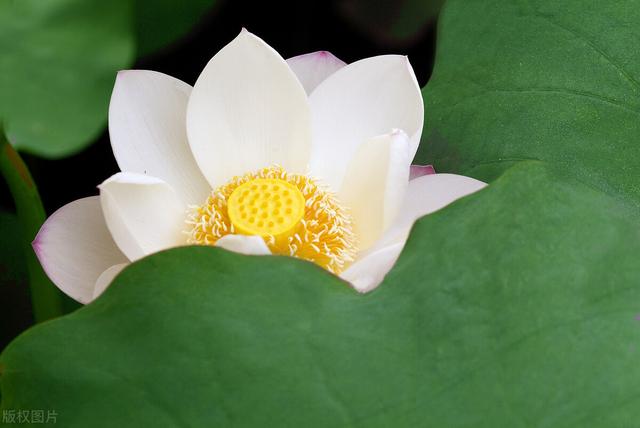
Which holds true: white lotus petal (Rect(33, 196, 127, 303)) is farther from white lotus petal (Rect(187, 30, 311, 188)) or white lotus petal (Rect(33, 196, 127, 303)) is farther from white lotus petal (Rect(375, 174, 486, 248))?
white lotus petal (Rect(375, 174, 486, 248))

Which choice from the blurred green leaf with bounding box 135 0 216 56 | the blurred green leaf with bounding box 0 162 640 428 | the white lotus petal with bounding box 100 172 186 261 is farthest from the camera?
the blurred green leaf with bounding box 135 0 216 56

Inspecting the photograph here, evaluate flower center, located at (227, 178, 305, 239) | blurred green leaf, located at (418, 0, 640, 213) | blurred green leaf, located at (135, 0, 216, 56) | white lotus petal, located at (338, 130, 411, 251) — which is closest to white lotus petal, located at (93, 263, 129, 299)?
flower center, located at (227, 178, 305, 239)

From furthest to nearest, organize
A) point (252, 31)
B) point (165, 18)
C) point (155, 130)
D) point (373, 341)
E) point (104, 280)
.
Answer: point (252, 31)
point (165, 18)
point (155, 130)
point (104, 280)
point (373, 341)

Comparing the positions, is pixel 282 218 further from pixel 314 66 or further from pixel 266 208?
pixel 314 66

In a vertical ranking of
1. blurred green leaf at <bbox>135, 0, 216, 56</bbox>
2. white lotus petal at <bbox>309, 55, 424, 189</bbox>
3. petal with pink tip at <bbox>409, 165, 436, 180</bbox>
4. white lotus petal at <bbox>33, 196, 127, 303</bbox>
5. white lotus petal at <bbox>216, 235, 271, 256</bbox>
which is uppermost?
blurred green leaf at <bbox>135, 0, 216, 56</bbox>

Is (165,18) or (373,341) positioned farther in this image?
(165,18)

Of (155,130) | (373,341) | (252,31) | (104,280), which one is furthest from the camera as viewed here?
(252,31)

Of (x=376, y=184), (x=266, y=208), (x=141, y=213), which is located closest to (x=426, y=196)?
(x=376, y=184)

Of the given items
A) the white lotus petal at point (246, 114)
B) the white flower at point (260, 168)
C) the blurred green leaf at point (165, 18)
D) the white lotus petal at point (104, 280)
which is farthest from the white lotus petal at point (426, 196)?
the blurred green leaf at point (165, 18)
